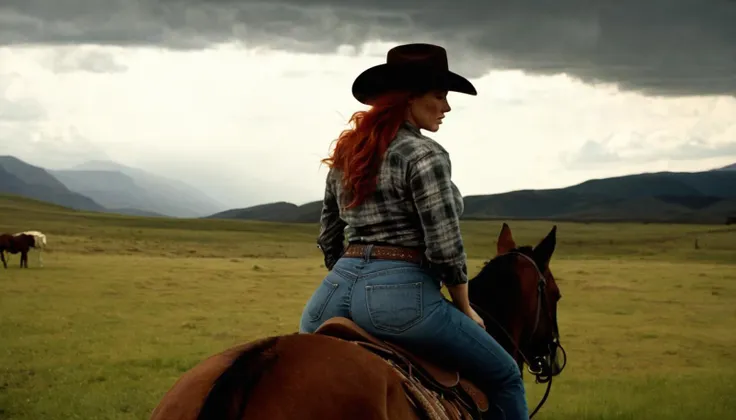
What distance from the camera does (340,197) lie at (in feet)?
14.6

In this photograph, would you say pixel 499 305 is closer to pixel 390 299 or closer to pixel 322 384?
pixel 390 299

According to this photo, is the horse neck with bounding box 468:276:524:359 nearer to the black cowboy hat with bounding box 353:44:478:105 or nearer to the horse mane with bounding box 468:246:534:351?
the horse mane with bounding box 468:246:534:351

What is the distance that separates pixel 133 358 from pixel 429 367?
41.7 ft

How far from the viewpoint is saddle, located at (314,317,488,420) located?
12.4 ft

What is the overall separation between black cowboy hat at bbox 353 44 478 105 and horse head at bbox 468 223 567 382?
1.78 metres

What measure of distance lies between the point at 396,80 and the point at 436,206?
818 millimetres

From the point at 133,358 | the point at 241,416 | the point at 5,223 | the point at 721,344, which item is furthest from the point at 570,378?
the point at 5,223

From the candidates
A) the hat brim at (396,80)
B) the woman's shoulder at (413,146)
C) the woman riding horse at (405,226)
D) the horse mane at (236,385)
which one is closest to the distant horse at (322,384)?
the horse mane at (236,385)

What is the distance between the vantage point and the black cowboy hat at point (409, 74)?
4406mm

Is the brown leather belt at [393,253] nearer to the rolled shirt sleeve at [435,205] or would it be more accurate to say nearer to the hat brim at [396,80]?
the rolled shirt sleeve at [435,205]

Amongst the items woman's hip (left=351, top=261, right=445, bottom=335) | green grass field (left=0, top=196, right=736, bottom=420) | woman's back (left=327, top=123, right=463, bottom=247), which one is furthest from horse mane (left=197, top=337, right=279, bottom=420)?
green grass field (left=0, top=196, right=736, bottom=420)

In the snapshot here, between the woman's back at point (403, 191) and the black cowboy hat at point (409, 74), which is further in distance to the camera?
the black cowboy hat at point (409, 74)

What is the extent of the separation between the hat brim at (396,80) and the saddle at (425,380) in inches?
55.0

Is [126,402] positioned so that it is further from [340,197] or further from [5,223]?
[5,223]
